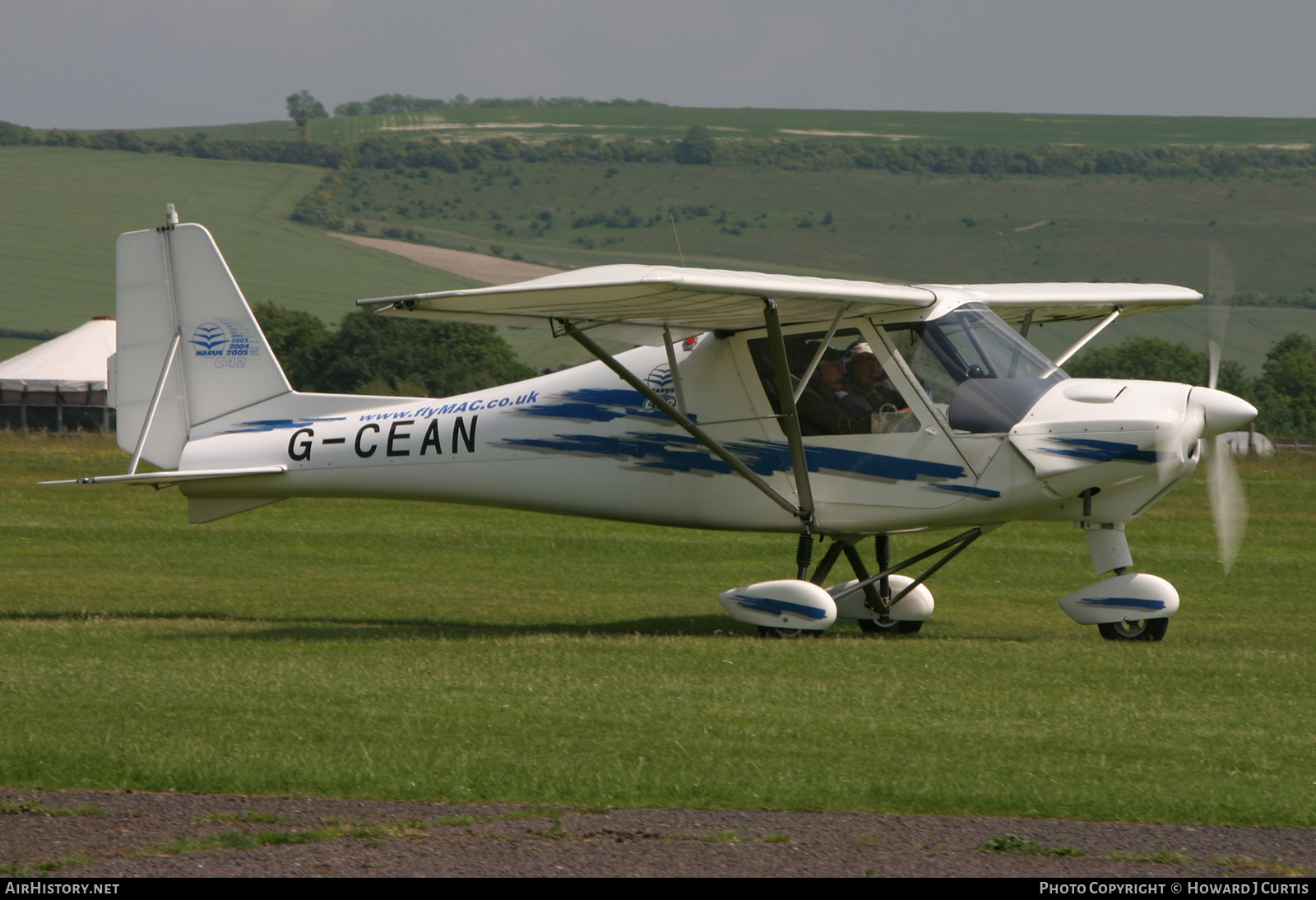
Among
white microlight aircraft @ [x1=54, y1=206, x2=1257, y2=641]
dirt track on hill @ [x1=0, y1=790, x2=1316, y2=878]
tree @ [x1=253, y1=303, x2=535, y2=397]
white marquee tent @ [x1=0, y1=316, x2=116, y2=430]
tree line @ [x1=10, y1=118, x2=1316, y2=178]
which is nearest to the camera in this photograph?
dirt track on hill @ [x1=0, y1=790, x2=1316, y2=878]

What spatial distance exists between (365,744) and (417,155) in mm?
187478

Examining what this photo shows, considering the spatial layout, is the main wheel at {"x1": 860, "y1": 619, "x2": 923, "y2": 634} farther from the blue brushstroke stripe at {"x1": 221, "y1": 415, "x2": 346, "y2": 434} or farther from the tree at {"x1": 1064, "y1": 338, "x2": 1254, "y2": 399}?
the tree at {"x1": 1064, "y1": 338, "x2": 1254, "y2": 399}

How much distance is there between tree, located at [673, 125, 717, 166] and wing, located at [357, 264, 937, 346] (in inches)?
7156

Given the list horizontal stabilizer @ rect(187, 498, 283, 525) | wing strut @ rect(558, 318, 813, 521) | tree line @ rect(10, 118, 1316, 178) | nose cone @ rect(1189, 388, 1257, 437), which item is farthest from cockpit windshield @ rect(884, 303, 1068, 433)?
tree line @ rect(10, 118, 1316, 178)

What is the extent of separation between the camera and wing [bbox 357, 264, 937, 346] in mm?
9461

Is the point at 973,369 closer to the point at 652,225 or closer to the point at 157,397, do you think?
the point at 157,397

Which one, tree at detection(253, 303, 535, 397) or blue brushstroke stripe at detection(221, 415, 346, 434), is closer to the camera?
blue brushstroke stripe at detection(221, 415, 346, 434)

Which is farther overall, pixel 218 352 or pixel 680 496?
pixel 218 352

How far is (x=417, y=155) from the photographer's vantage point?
7377 inches

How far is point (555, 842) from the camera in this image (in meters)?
5.42

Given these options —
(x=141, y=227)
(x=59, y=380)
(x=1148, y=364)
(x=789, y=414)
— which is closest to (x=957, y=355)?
(x=789, y=414)
